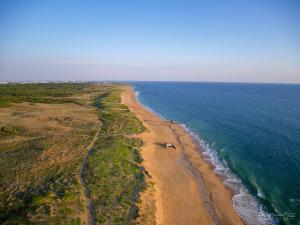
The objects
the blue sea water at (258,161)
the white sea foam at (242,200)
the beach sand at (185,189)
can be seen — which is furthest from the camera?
the blue sea water at (258,161)

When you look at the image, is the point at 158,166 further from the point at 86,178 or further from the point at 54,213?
the point at 54,213

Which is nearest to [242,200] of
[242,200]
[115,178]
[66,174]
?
[242,200]

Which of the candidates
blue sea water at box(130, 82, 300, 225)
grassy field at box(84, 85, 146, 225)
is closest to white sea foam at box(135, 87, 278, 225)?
blue sea water at box(130, 82, 300, 225)

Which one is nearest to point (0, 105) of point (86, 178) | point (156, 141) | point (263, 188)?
point (156, 141)

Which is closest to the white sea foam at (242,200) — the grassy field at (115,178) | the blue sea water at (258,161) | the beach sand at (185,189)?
the blue sea water at (258,161)

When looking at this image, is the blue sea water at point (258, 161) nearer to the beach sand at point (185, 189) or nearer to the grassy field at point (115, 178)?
the beach sand at point (185, 189)

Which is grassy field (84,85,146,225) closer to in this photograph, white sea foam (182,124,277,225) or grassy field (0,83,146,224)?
grassy field (0,83,146,224)
